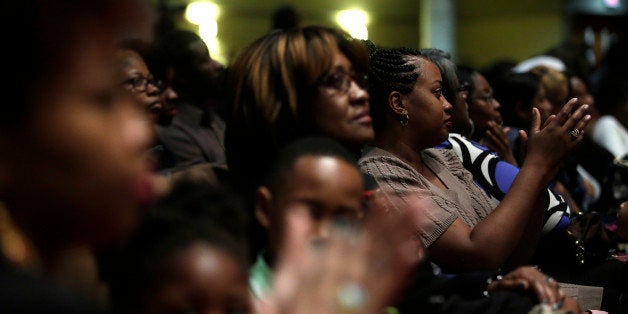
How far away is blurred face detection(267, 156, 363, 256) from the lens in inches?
78.2

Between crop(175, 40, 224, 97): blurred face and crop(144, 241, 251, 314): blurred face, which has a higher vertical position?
crop(144, 241, 251, 314): blurred face

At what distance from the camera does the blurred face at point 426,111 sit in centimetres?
336

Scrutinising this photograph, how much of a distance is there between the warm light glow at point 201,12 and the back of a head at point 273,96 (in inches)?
302

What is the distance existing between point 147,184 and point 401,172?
1.97m

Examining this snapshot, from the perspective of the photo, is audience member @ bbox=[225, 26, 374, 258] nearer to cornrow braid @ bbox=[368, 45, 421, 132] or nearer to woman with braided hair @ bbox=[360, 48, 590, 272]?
woman with braided hair @ bbox=[360, 48, 590, 272]

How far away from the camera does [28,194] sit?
112cm

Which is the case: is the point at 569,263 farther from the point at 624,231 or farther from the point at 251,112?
the point at 251,112

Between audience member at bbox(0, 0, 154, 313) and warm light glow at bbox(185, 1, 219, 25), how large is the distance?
892 cm

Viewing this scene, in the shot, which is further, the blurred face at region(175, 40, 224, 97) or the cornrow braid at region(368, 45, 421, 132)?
the blurred face at region(175, 40, 224, 97)

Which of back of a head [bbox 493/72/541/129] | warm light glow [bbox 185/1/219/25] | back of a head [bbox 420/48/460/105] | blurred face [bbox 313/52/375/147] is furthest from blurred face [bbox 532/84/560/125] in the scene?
warm light glow [bbox 185/1/219/25]

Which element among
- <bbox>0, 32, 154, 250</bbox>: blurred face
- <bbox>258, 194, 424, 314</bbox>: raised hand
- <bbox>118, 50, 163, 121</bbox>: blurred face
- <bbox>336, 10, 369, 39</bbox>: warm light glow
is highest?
<bbox>0, 32, 154, 250</bbox>: blurred face

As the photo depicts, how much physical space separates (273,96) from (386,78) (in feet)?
3.47

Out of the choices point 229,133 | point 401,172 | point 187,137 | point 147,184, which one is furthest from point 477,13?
point 147,184

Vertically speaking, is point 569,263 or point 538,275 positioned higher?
point 538,275
